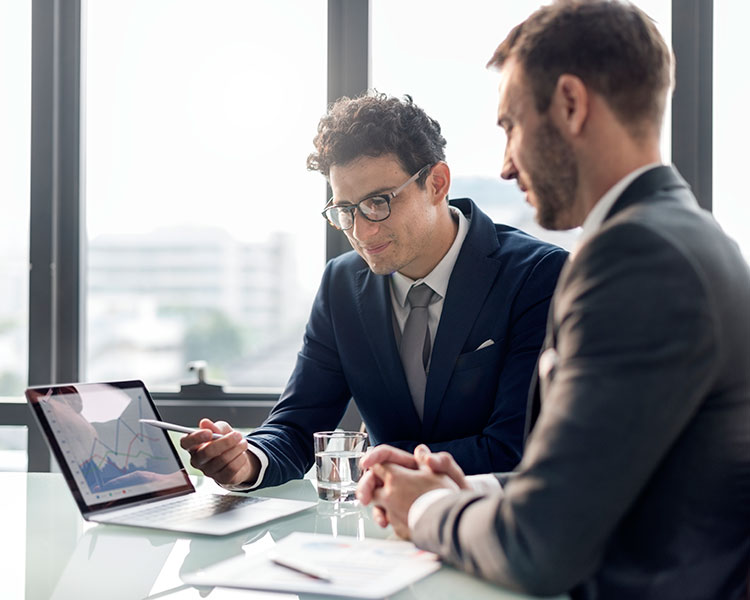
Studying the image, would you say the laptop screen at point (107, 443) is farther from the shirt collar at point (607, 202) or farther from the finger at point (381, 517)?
the shirt collar at point (607, 202)

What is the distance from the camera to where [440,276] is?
2025 millimetres

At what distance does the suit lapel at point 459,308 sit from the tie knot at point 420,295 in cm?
11

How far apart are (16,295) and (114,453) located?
1796 mm

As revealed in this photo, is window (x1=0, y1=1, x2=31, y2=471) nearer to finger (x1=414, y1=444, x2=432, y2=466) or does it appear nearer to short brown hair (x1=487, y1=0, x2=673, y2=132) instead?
finger (x1=414, y1=444, x2=432, y2=466)

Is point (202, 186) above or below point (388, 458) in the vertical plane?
above

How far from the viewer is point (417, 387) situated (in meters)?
1.96

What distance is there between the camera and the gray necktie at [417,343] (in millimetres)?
1957

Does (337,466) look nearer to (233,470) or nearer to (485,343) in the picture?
(233,470)

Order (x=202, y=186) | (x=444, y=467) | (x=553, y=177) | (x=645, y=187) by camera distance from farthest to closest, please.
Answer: (x=202, y=186) → (x=444, y=467) → (x=553, y=177) → (x=645, y=187)

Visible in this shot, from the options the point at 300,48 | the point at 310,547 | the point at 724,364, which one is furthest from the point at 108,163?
the point at 724,364

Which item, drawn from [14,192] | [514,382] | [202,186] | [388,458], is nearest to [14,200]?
[14,192]

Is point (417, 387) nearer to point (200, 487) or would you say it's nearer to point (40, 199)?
point (200, 487)

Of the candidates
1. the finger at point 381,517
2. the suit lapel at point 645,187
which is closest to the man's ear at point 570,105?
the suit lapel at point 645,187

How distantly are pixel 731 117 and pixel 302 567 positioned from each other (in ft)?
7.67
